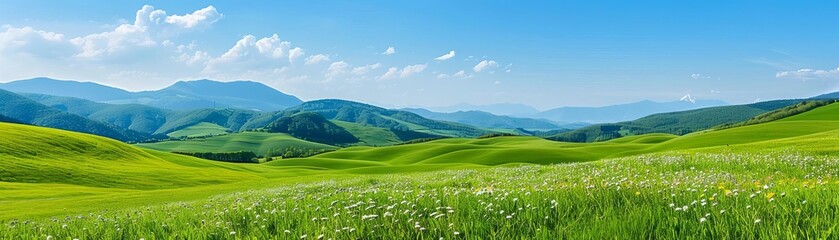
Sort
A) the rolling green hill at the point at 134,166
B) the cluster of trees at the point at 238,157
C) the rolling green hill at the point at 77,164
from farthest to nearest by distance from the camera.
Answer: the cluster of trees at the point at 238,157, the rolling green hill at the point at 77,164, the rolling green hill at the point at 134,166

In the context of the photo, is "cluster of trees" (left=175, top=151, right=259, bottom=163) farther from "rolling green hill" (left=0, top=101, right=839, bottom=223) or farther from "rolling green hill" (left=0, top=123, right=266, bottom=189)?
"rolling green hill" (left=0, top=123, right=266, bottom=189)

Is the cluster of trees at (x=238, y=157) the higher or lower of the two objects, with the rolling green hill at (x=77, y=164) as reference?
lower

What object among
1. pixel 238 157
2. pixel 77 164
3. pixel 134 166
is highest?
pixel 77 164

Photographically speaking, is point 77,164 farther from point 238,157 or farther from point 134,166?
point 238,157

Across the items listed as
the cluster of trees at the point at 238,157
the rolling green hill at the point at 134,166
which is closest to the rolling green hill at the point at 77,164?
the rolling green hill at the point at 134,166

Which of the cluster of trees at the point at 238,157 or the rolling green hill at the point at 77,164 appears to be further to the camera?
the cluster of trees at the point at 238,157

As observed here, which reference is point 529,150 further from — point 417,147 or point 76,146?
point 76,146

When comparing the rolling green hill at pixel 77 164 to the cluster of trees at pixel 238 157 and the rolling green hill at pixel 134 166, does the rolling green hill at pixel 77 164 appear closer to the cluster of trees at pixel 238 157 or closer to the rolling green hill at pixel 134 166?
the rolling green hill at pixel 134 166

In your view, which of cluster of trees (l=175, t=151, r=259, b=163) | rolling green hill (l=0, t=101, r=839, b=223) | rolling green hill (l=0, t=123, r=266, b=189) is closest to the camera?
rolling green hill (l=0, t=101, r=839, b=223)

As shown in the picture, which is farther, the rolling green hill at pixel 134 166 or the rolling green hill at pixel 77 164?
the rolling green hill at pixel 77 164

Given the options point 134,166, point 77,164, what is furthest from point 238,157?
point 77,164

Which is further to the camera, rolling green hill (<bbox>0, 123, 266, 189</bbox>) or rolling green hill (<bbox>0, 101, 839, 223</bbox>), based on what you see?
rolling green hill (<bbox>0, 123, 266, 189</bbox>)

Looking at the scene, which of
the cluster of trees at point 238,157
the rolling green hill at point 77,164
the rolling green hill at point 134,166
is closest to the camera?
the rolling green hill at point 134,166

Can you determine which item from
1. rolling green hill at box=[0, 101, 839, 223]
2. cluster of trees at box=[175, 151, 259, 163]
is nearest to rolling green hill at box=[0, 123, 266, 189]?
rolling green hill at box=[0, 101, 839, 223]
